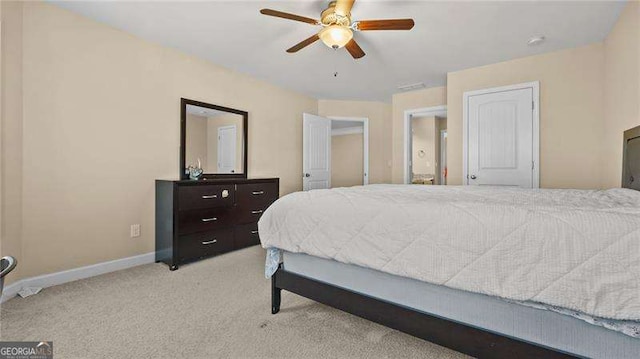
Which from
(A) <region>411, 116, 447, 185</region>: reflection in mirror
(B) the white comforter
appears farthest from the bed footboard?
(A) <region>411, 116, 447, 185</region>: reflection in mirror

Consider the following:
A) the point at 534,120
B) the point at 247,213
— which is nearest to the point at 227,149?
the point at 247,213

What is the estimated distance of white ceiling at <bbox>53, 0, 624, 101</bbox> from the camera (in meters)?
2.33

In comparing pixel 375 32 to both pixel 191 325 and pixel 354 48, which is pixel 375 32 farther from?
pixel 191 325

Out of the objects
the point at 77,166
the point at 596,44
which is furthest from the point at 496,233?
the point at 596,44

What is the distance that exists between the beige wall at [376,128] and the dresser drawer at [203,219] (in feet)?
10.1

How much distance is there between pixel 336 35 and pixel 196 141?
2134mm

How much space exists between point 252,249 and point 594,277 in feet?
10.1

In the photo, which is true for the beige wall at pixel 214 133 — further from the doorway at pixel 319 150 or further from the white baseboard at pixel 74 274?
the doorway at pixel 319 150

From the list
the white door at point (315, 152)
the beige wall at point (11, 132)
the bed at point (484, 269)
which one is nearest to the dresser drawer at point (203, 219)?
the beige wall at point (11, 132)

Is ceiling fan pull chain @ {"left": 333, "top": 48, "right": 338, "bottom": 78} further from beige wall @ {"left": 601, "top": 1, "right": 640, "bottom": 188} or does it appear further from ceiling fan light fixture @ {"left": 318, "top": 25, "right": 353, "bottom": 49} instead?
beige wall @ {"left": 601, "top": 1, "right": 640, "bottom": 188}

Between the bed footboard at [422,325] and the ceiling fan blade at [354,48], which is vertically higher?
the ceiling fan blade at [354,48]

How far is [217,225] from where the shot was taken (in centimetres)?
310

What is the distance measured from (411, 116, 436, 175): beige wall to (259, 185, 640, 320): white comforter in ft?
19.5

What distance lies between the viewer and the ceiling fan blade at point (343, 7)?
2.06m
